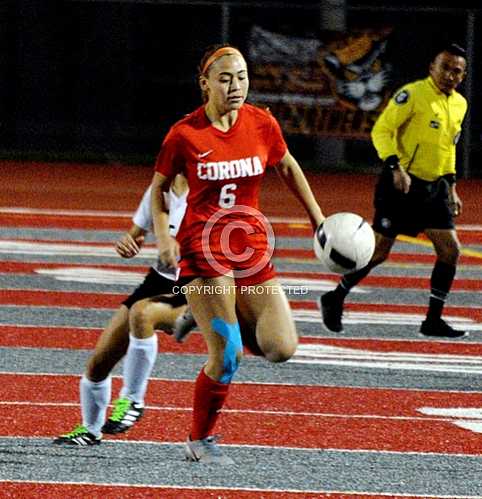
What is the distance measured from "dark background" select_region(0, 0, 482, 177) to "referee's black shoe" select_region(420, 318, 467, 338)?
15259mm

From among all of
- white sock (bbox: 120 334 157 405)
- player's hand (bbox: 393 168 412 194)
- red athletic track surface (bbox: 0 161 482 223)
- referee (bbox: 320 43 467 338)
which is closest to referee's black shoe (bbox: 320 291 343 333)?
referee (bbox: 320 43 467 338)

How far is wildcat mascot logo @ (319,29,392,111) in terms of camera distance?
24750 millimetres

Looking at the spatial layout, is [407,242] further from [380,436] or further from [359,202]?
[380,436]

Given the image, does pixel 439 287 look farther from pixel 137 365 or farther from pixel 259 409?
pixel 137 365

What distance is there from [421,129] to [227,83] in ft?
15.2

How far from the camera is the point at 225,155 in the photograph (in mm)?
7285

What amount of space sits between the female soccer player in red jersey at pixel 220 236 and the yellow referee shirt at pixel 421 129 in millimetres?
4338

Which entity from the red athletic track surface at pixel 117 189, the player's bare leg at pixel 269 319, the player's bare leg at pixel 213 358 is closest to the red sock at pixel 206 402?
the player's bare leg at pixel 213 358

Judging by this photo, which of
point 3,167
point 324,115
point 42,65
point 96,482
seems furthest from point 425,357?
point 42,65

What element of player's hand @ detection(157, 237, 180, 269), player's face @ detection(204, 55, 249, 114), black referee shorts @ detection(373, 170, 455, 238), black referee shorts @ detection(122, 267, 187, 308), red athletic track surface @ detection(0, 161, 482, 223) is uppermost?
player's face @ detection(204, 55, 249, 114)

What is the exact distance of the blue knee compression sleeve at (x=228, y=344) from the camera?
7.22 meters

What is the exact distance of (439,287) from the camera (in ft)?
39.0

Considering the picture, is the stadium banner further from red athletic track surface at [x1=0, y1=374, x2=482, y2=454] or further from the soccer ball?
the soccer ball

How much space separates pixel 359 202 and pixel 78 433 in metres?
15.8
